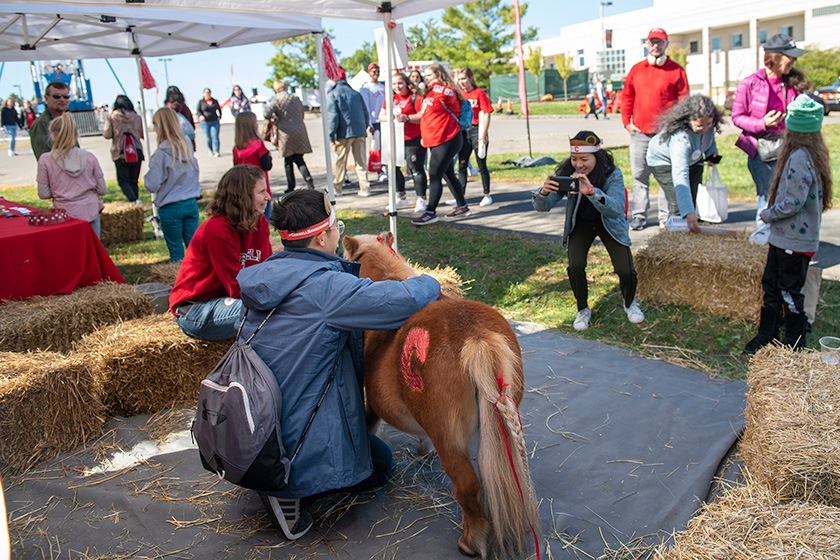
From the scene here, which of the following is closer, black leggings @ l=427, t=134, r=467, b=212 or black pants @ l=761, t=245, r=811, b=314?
black pants @ l=761, t=245, r=811, b=314

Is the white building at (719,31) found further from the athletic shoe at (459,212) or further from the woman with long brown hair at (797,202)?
the woman with long brown hair at (797,202)

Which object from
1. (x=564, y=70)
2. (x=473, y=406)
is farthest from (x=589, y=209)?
(x=564, y=70)

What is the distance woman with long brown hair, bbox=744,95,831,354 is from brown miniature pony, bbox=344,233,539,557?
8.55 ft

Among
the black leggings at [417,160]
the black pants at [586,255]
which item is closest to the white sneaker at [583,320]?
the black pants at [586,255]

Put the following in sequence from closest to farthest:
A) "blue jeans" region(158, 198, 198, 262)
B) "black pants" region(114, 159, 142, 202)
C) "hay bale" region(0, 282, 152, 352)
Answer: "hay bale" region(0, 282, 152, 352) < "blue jeans" region(158, 198, 198, 262) < "black pants" region(114, 159, 142, 202)

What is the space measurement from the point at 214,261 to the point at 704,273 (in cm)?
389

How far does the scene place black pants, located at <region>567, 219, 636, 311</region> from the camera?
537cm

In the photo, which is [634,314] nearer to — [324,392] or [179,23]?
[324,392]

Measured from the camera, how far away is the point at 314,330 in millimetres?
2938

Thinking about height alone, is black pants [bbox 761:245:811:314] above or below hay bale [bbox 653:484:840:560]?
above

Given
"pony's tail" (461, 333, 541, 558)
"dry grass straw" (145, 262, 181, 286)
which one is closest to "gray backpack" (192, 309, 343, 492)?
"pony's tail" (461, 333, 541, 558)

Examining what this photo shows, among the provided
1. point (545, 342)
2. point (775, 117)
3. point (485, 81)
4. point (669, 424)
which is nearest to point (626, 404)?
point (669, 424)

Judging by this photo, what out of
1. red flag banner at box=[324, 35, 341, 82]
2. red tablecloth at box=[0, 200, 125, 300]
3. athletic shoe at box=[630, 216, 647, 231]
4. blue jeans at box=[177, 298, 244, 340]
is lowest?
athletic shoe at box=[630, 216, 647, 231]

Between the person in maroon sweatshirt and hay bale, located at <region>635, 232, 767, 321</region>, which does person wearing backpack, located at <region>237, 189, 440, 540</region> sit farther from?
the person in maroon sweatshirt
